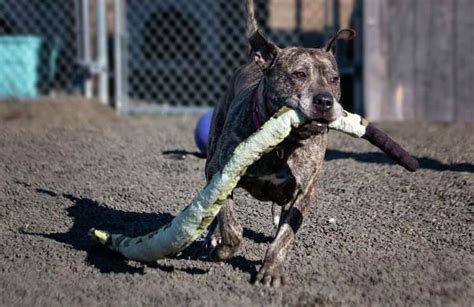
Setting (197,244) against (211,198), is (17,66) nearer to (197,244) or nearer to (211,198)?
(197,244)

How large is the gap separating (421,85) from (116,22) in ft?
11.5

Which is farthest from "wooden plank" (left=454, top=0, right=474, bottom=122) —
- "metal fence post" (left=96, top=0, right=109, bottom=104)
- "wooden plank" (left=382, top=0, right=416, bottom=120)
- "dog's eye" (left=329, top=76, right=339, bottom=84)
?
"dog's eye" (left=329, top=76, right=339, bottom=84)

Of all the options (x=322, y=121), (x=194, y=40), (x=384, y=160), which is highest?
(x=322, y=121)

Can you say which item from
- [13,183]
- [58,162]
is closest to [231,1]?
[58,162]

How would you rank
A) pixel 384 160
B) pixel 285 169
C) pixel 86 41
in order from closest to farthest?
pixel 285 169, pixel 384 160, pixel 86 41

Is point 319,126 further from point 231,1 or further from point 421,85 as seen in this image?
point 231,1

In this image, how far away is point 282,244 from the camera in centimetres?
396

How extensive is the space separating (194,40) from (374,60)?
2787 millimetres

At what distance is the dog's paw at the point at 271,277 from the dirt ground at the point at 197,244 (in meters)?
0.05

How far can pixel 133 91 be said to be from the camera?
10.7 metres

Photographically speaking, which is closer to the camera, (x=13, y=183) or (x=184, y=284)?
(x=184, y=284)

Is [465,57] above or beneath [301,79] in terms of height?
beneath

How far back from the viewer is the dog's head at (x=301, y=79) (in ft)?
12.6

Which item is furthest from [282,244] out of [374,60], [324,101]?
[374,60]
